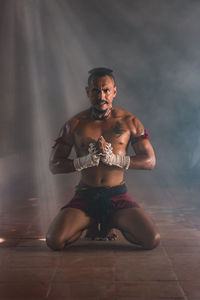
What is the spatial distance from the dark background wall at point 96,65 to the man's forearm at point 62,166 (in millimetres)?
2569

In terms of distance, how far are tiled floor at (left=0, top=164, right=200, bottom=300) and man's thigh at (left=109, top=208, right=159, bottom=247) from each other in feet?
0.28

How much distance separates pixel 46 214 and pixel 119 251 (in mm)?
1356

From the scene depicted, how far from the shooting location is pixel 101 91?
2.58m

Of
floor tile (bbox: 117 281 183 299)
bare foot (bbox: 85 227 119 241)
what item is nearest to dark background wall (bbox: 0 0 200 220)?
bare foot (bbox: 85 227 119 241)

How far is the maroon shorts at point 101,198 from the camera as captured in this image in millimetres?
2607

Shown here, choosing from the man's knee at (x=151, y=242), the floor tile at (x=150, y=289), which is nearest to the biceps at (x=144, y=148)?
the man's knee at (x=151, y=242)

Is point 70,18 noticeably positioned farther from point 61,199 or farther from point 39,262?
point 39,262

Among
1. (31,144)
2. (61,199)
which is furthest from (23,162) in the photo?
(61,199)

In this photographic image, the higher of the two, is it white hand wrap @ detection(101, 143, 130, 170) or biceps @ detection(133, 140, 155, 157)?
biceps @ detection(133, 140, 155, 157)

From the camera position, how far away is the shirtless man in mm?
2477

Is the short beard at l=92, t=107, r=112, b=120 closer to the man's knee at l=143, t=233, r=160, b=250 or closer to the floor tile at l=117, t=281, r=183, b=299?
the man's knee at l=143, t=233, r=160, b=250

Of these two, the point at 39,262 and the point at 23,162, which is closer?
the point at 39,262

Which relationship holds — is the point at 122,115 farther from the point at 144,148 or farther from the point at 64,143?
the point at 64,143

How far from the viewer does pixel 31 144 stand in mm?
6570
